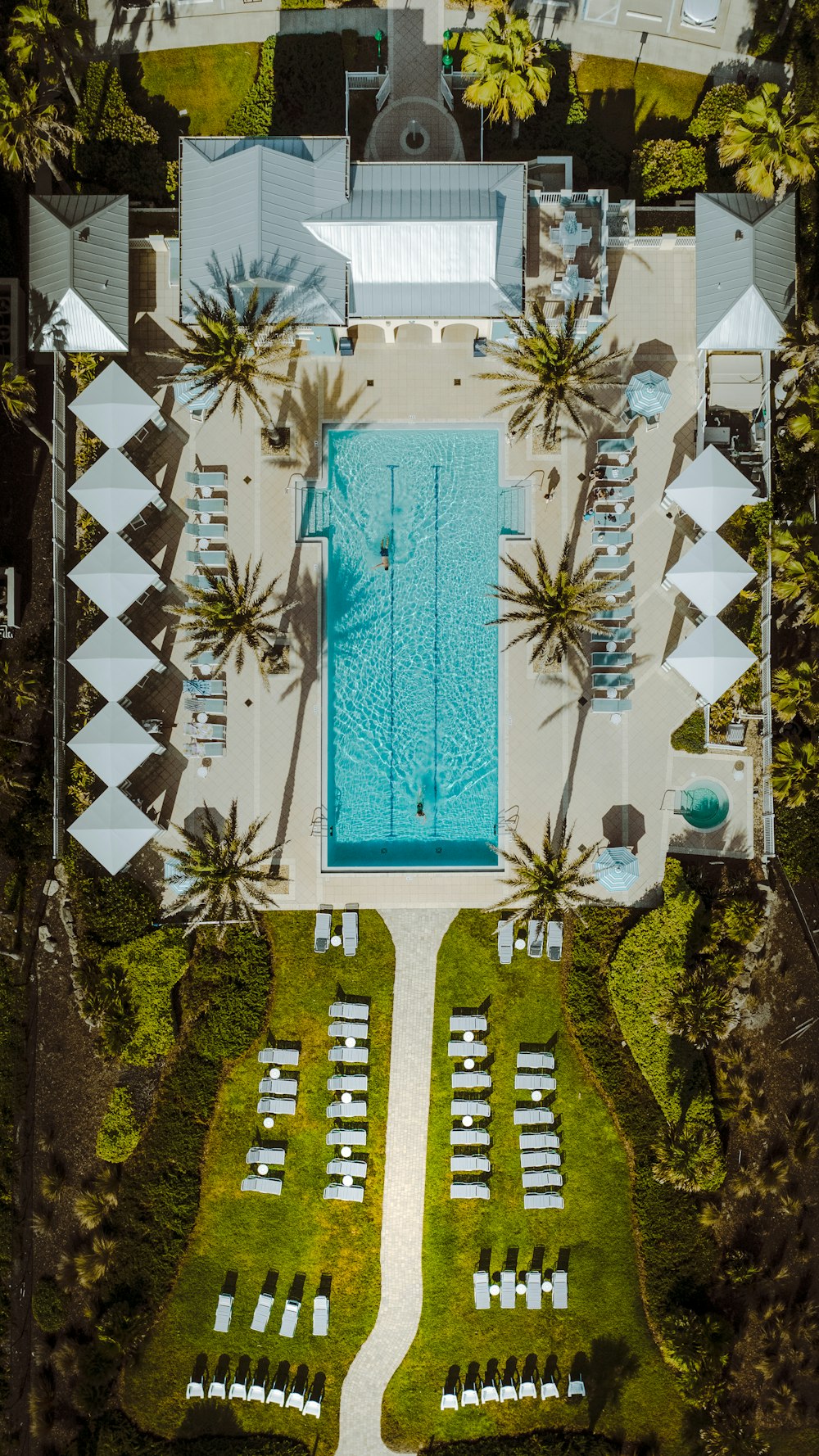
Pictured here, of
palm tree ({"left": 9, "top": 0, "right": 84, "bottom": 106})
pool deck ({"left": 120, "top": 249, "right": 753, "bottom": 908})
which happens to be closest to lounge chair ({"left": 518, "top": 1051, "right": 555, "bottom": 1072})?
pool deck ({"left": 120, "top": 249, "right": 753, "bottom": 908})

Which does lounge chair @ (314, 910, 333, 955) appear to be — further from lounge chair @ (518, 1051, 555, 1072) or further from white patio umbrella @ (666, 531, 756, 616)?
Result: white patio umbrella @ (666, 531, 756, 616)

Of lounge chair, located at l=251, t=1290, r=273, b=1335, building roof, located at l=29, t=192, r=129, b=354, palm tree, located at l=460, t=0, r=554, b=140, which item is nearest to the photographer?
palm tree, located at l=460, t=0, r=554, b=140

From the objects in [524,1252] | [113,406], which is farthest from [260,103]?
[524,1252]

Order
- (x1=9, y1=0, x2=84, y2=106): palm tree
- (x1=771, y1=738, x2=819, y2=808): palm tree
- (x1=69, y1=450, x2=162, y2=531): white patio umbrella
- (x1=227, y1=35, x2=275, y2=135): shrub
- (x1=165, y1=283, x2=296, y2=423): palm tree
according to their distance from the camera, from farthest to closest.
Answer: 1. (x1=227, y1=35, x2=275, y2=135): shrub
2. (x1=69, y1=450, x2=162, y2=531): white patio umbrella
3. (x1=771, y1=738, x2=819, y2=808): palm tree
4. (x1=165, y1=283, x2=296, y2=423): palm tree
5. (x1=9, y1=0, x2=84, y2=106): palm tree

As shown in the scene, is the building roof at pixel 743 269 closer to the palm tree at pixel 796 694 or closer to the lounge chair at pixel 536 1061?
the palm tree at pixel 796 694

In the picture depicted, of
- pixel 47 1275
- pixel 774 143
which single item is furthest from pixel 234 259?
pixel 47 1275

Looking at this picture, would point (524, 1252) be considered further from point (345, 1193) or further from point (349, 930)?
point (349, 930)
